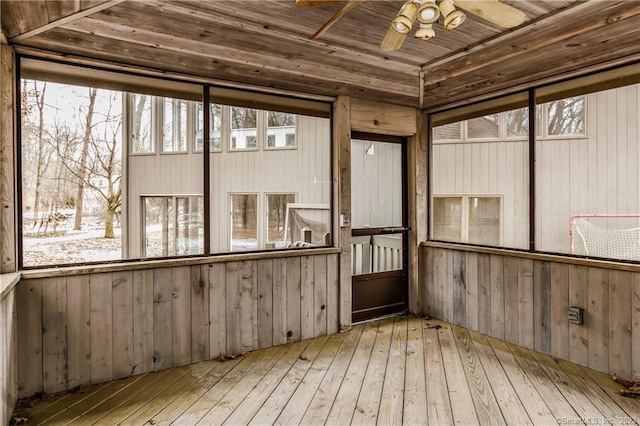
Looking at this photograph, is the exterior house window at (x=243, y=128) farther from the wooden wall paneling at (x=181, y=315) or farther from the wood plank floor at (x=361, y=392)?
the wood plank floor at (x=361, y=392)

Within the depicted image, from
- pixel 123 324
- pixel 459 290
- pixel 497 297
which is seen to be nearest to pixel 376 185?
pixel 459 290

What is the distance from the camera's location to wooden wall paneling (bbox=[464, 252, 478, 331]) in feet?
13.1

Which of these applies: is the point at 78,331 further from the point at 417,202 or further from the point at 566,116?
the point at 566,116

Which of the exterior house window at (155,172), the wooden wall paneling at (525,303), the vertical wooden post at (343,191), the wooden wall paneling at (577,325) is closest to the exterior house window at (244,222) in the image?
the exterior house window at (155,172)

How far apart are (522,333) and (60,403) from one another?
382 cm

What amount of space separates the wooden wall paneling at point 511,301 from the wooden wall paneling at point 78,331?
366 cm

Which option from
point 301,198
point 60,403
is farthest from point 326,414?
point 301,198

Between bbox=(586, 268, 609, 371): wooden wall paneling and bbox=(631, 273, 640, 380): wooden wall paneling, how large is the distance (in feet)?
0.54

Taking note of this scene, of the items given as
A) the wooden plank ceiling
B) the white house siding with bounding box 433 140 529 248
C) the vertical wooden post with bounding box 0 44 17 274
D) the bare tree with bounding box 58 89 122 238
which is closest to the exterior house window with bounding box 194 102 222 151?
the wooden plank ceiling

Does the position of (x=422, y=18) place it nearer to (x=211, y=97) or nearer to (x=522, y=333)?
(x=211, y=97)

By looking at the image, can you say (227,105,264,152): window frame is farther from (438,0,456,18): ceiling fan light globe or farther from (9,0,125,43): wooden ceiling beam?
(438,0,456,18): ceiling fan light globe

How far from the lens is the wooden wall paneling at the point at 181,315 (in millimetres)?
3150

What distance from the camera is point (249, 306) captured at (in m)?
3.49

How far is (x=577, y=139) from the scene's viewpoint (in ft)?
11.2
